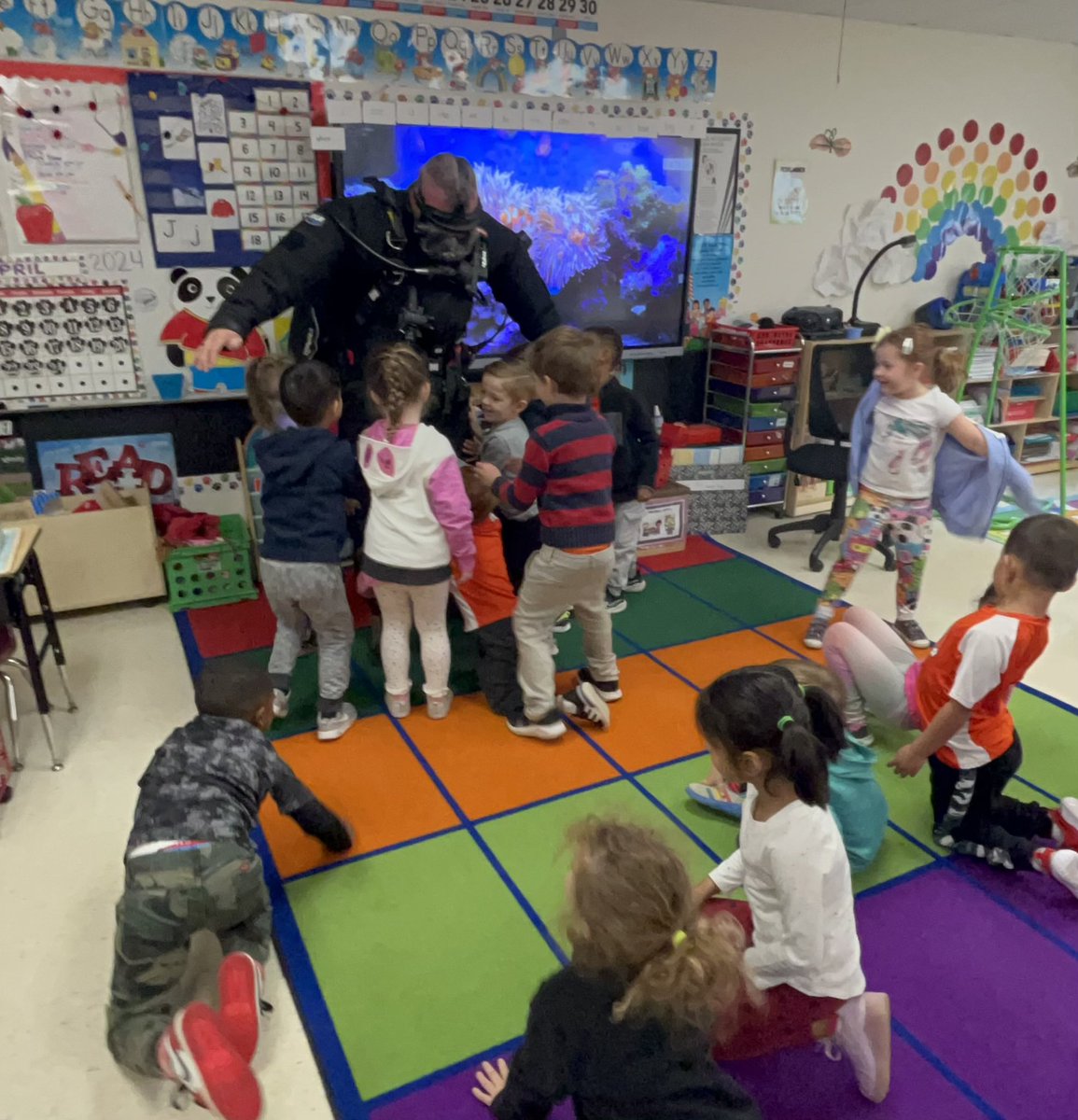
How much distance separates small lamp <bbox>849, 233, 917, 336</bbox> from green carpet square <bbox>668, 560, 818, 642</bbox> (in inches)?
66.3

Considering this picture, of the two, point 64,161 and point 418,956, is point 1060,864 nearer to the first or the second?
point 418,956

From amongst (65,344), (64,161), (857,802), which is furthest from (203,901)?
(64,161)

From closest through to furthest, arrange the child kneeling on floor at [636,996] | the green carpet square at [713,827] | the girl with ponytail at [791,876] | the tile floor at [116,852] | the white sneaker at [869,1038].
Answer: the child kneeling on floor at [636,996], the girl with ponytail at [791,876], the white sneaker at [869,1038], the tile floor at [116,852], the green carpet square at [713,827]

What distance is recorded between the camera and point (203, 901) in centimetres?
180

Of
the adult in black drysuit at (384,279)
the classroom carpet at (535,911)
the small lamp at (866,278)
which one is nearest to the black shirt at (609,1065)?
the classroom carpet at (535,911)

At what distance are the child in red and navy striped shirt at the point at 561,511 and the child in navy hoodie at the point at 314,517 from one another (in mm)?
474

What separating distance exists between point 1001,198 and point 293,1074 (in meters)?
6.26

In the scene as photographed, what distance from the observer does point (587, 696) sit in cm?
298

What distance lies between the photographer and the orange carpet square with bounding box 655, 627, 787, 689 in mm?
3359

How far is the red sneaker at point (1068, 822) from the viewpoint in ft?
7.51

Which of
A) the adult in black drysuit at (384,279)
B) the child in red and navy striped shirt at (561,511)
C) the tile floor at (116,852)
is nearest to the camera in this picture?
the tile floor at (116,852)

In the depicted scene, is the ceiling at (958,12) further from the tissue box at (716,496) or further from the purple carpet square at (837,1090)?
the purple carpet square at (837,1090)

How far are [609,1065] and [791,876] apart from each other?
520 mm

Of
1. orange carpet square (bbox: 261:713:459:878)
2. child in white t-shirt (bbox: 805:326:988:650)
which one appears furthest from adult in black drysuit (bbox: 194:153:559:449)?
child in white t-shirt (bbox: 805:326:988:650)
